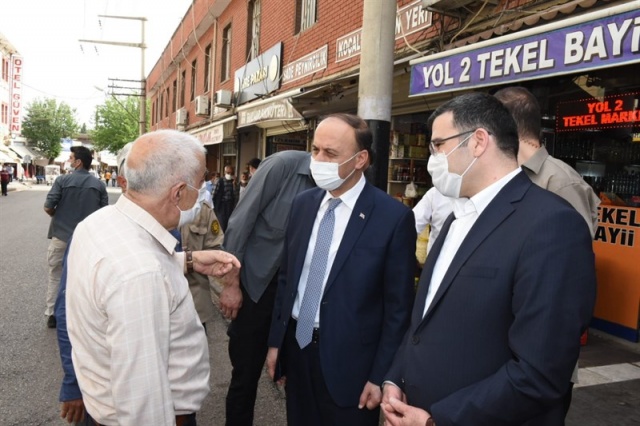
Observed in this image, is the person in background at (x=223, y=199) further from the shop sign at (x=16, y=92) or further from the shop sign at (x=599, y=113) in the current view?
the shop sign at (x=16, y=92)

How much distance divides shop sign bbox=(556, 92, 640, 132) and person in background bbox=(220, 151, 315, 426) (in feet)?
12.5

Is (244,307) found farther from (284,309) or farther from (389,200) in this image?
(389,200)

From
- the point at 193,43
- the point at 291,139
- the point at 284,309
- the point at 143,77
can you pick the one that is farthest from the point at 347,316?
the point at 143,77

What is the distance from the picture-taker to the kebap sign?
321 cm

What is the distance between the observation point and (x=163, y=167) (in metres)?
1.79

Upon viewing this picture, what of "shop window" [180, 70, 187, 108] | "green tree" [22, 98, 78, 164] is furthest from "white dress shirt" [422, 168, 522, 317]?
"green tree" [22, 98, 78, 164]

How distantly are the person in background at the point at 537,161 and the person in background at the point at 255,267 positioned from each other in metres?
1.27

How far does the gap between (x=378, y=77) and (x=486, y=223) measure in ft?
7.74

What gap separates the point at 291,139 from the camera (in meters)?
12.5

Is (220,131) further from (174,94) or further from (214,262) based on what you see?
(174,94)

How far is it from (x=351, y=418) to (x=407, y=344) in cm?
66

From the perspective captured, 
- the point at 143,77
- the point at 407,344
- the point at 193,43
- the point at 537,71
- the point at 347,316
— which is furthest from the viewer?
the point at 143,77

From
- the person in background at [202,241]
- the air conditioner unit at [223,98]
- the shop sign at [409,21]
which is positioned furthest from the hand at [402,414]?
the air conditioner unit at [223,98]

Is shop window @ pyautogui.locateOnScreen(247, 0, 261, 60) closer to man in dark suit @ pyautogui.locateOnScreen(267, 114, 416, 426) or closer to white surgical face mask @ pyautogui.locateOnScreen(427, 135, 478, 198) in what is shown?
man in dark suit @ pyautogui.locateOnScreen(267, 114, 416, 426)
